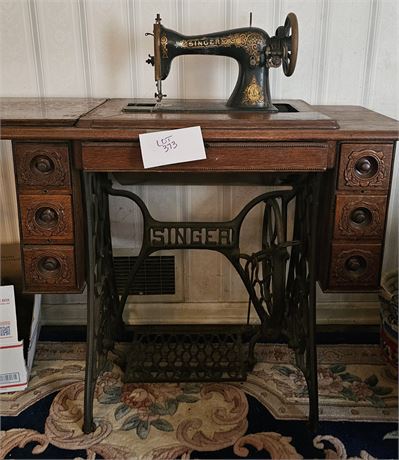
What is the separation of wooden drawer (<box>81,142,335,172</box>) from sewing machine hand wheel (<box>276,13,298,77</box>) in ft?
0.81

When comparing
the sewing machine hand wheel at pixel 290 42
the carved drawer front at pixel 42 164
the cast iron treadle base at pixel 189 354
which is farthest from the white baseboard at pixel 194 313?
the sewing machine hand wheel at pixel 290 42

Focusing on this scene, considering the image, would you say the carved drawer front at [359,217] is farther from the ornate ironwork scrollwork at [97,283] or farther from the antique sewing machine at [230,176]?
the ornate ironwork scrollwork at [97,283]

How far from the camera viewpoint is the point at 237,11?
166cm

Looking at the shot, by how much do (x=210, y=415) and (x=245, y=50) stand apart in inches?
41.5

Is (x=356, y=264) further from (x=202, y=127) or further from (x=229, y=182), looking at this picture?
(x=202, y=127)

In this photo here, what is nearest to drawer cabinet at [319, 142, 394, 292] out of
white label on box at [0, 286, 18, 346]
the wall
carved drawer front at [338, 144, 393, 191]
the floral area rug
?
carved drawer front at [338, 144, 393, 191]

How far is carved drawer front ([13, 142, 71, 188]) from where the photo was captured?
126cm

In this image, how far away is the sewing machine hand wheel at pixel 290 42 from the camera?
130cm

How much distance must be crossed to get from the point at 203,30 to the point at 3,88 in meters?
0.70

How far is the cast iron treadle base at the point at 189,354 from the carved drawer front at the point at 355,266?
46 centimetres

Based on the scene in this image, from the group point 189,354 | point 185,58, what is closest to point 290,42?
point 185,58

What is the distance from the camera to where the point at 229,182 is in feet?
5.05

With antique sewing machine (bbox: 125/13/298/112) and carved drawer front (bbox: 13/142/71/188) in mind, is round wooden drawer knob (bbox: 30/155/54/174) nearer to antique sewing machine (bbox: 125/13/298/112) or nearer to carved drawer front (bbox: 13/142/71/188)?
carved drawer front (bbox: 13/142/71/188)

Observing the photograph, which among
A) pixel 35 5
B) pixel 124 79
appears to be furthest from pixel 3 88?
pixel 124 79
